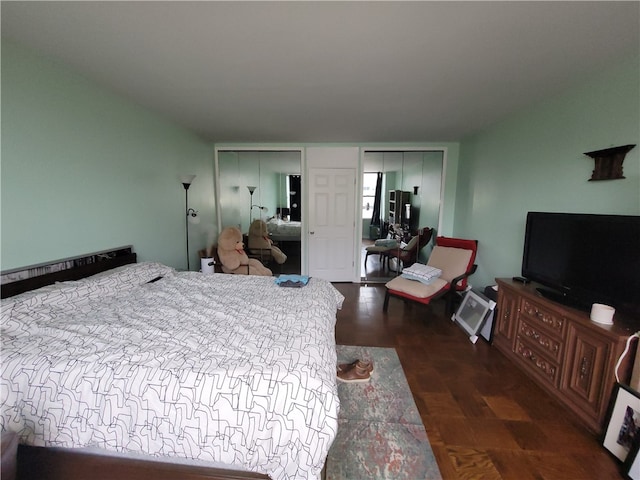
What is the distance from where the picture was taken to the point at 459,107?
2629mm

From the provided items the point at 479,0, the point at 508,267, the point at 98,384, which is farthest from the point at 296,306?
the point at 508,267

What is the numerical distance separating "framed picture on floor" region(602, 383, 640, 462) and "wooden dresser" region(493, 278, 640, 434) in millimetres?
75

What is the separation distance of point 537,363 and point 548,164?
1.76 metres

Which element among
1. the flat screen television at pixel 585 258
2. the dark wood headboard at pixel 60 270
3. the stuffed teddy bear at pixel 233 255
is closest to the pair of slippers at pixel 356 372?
Answer: the flat screen television at pixel 585 258

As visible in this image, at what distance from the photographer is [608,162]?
1816 mm

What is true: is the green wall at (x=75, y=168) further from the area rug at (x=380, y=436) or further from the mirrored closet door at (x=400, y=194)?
the mirrored closet door at (x=400, y=194)

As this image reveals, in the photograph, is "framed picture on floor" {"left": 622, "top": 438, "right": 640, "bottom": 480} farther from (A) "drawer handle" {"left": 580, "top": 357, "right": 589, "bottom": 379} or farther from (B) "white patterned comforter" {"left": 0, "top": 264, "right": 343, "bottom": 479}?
(B) "white patterned comforter" {"left": 0, "top": 264, "right": 343, "bottom": 479}

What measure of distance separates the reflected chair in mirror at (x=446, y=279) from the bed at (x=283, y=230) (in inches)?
77.8

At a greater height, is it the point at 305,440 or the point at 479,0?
the point at 479,0

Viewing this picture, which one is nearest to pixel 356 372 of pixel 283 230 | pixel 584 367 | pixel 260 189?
pixel 584 367

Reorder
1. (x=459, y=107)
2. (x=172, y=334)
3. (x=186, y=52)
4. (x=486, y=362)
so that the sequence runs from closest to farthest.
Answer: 1. (x=172, y=334)
2. (x=186, y=52)
3. (x=486, y=362)
4. (x=459, y=107)

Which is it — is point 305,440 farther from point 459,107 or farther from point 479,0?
point 459,107

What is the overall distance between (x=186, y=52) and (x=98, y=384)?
1989 millimetres

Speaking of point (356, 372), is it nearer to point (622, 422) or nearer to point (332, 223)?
point (622, 422)
